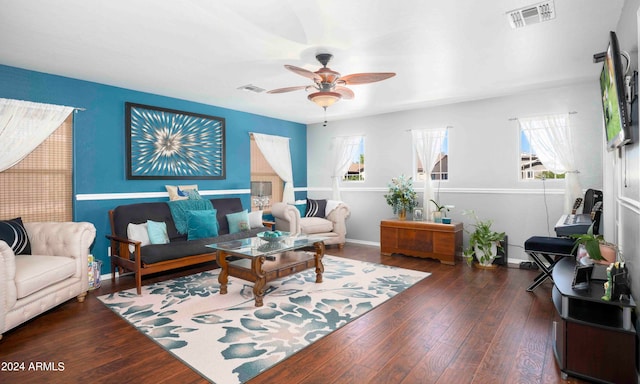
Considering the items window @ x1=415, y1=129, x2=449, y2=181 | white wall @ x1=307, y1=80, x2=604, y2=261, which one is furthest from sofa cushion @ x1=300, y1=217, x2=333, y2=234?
window @ x1=415, y1=129, x2=449, y2=181

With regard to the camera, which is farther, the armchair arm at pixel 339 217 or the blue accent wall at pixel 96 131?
the armchair arm at pixel 339 217

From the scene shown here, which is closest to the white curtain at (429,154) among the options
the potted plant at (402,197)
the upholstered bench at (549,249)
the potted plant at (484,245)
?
the potted plant at (402,197)

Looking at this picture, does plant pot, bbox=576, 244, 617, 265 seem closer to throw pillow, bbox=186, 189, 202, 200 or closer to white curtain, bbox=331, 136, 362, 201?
throw pillow, bbox=186, 189, 202, 200

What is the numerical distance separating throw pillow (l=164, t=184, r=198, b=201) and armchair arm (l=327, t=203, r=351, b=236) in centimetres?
254

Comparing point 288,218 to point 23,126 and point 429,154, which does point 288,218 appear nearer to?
point 429,154

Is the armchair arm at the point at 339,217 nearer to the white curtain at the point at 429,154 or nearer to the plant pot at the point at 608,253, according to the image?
the white curtain at the point at 429,154

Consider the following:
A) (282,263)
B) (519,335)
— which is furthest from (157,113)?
(519,335)

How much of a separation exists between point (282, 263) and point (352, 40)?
2.41 m

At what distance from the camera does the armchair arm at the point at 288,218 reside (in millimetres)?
5965

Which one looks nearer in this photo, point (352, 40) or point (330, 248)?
point (352, 40)

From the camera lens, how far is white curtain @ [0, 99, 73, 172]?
3.71 m

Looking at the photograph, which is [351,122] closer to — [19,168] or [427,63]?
[427,63]

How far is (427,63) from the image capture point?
3.83m

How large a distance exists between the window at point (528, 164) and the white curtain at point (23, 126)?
6.25 meters
